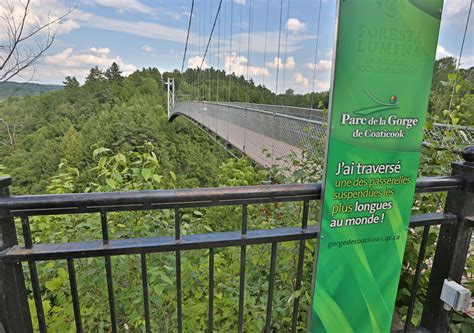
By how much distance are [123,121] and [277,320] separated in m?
23.3

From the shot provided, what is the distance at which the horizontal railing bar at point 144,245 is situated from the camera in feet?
2.51

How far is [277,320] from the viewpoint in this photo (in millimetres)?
1299

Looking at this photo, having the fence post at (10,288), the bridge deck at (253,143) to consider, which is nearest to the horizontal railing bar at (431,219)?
the fence post at (10,288)

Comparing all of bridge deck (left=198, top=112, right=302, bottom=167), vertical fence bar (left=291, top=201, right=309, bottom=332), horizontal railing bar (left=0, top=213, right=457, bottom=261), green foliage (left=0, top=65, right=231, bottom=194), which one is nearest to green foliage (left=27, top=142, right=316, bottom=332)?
vertical fence bar (left=291, top=201, right=309, bottom=332)

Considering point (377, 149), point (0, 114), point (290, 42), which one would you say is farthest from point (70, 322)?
point (290, 42)

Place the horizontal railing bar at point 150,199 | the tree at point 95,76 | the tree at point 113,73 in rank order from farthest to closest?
the tree at point 113,73 → the tree at point 95,76 → the horizontal railing bar at point 150,199

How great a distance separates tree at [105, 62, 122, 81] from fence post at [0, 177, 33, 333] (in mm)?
32090

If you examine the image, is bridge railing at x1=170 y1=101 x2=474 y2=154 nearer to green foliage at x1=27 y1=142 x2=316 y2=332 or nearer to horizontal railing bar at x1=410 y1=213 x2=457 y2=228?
horizontal railing bar at x1=410 y1=213 x2=457 y2=228

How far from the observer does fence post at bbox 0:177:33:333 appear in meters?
0.74

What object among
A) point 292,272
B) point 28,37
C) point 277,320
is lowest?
point 277,320

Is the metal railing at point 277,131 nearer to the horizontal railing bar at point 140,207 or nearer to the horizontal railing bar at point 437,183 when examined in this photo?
the horizontal railing bar at point 437,183

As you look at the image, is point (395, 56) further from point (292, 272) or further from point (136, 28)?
point (136, 28)

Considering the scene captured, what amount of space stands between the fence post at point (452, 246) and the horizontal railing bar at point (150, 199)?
62cm

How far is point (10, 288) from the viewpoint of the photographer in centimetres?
78
